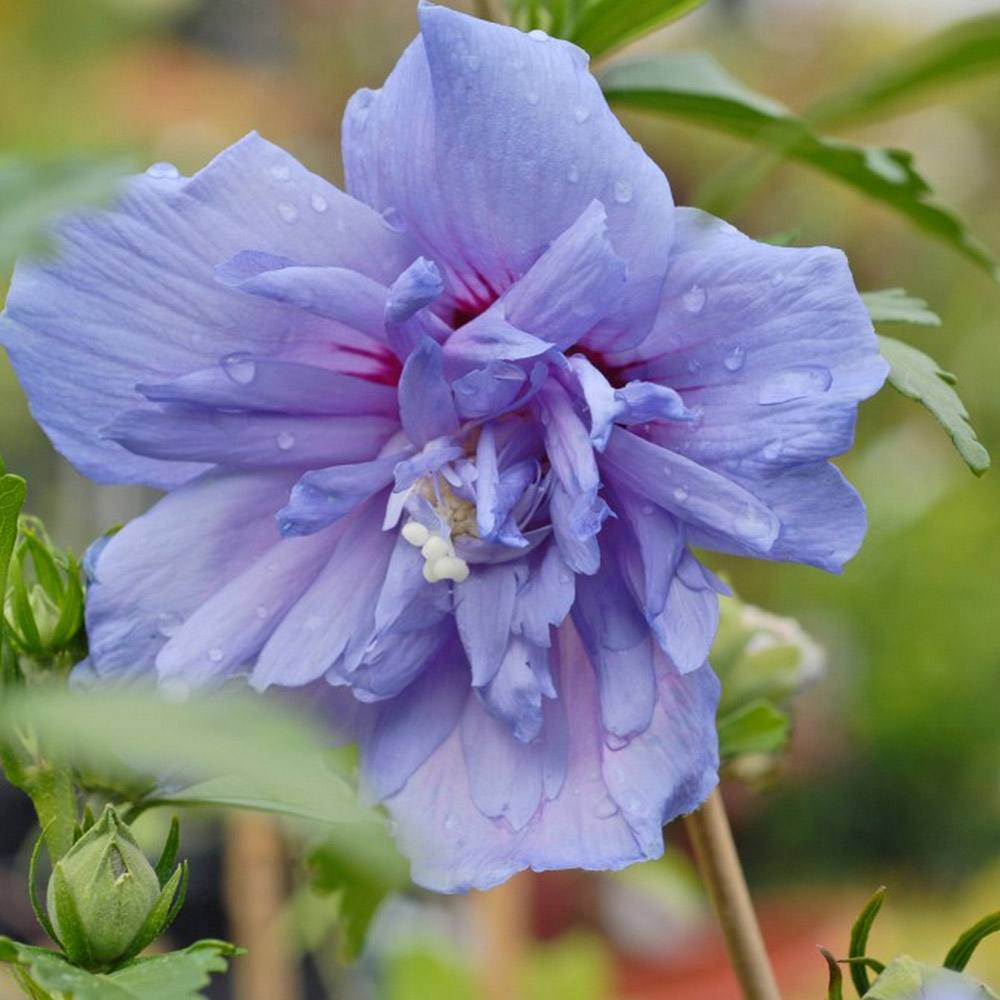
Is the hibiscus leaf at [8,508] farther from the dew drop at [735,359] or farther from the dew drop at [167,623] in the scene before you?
the dew drop at [735,359]

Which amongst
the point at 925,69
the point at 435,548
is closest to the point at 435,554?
the point at 435,548

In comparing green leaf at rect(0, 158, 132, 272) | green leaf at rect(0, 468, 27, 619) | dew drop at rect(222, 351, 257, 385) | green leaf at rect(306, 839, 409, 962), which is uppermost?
green leaf at rect(0, 158, 132, 272)

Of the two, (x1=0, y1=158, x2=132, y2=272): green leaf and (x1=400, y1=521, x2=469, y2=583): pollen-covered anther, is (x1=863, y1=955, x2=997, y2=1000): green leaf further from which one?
(x1=0, y1=158, x2=132, y2=272): green leaf

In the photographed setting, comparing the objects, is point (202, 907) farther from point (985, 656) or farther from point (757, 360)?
point (757, 360)

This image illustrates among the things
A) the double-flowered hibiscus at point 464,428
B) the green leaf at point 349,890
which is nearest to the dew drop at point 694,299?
the double-flowered hibiscus at point 464,428

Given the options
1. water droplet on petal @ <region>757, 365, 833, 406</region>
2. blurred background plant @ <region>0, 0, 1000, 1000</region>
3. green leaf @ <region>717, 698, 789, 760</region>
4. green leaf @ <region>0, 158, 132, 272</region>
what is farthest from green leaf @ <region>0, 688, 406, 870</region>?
blurred background plant @ <region>0, 0, 1000, 1000</region>

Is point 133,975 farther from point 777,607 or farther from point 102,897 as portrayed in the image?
point 777,607
